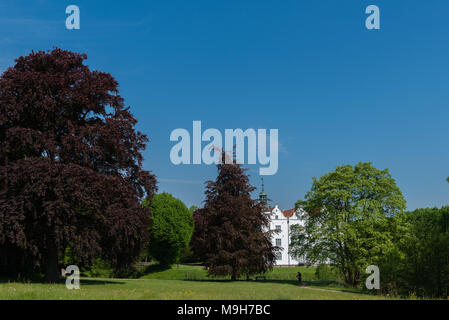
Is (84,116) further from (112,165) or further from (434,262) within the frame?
(434,262)

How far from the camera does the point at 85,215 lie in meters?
28.0

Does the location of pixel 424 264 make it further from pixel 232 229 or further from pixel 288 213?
pixel 288 213

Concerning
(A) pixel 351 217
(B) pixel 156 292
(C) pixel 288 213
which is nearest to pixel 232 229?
(A) pixel 351 217

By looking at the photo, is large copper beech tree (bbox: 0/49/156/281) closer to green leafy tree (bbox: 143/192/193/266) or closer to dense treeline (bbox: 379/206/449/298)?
dense treeline (bbox: 379/206/449/298)

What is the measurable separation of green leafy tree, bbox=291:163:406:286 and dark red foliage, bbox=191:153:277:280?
4.78m

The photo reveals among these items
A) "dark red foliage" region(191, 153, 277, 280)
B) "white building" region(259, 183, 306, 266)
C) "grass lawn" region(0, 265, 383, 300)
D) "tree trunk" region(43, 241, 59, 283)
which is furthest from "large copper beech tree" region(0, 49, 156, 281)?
"white building" region(259, 183, 306, 266)

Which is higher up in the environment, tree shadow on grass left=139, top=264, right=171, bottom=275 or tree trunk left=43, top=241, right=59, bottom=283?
tree trunk left=43, top=241, right=59, bottom=283

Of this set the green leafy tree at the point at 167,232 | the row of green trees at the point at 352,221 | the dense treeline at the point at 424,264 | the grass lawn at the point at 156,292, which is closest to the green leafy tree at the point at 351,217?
the row of green trees at the point at 352,221

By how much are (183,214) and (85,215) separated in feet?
153

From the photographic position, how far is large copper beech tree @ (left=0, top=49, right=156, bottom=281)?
80.8 ft

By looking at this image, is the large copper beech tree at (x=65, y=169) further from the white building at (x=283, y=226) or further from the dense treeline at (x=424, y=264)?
the white building at (x=283, y=226)

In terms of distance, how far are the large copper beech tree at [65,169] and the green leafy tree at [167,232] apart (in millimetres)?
39183

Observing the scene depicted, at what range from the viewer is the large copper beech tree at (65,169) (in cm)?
2462
